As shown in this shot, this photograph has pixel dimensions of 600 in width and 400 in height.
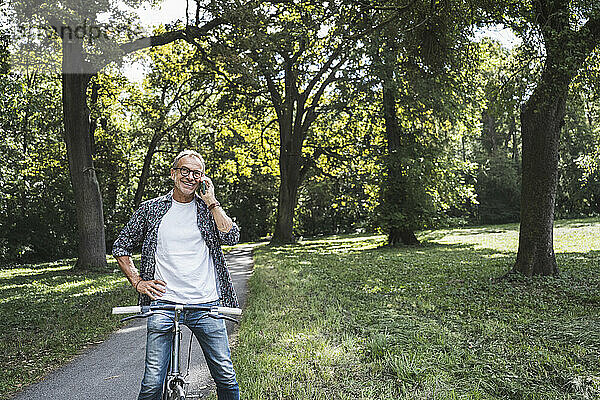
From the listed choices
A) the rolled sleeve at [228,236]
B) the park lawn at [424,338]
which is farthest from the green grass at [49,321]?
the rolled sleeve at [228,236]

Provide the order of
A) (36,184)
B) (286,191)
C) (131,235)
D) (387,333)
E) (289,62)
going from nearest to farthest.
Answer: (131,235)
(387,333)
(289,62)
(286,191)
(36,184)

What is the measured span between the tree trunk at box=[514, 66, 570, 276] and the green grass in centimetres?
828

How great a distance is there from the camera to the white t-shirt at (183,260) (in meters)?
3.31

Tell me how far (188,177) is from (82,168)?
15656 mm

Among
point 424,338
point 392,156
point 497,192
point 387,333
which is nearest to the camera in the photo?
point 424,338

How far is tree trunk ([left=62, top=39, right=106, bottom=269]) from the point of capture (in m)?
17.3

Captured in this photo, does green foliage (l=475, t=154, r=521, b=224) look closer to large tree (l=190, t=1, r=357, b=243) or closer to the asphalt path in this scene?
large tree (l=190, t=1, r=357, b=243)

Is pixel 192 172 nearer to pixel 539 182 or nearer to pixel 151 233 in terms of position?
pixel 151 233

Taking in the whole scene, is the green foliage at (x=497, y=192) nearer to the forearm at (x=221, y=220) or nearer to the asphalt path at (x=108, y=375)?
the asphalt path at (x=108, y=375)

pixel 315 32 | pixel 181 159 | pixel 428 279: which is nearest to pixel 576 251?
pixel 428 279

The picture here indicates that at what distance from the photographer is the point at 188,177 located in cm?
337

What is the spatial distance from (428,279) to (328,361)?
7240mm

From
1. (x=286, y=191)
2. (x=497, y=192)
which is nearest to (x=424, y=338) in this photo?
(x=286, y=191)

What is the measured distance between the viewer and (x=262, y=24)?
15.4 meters
